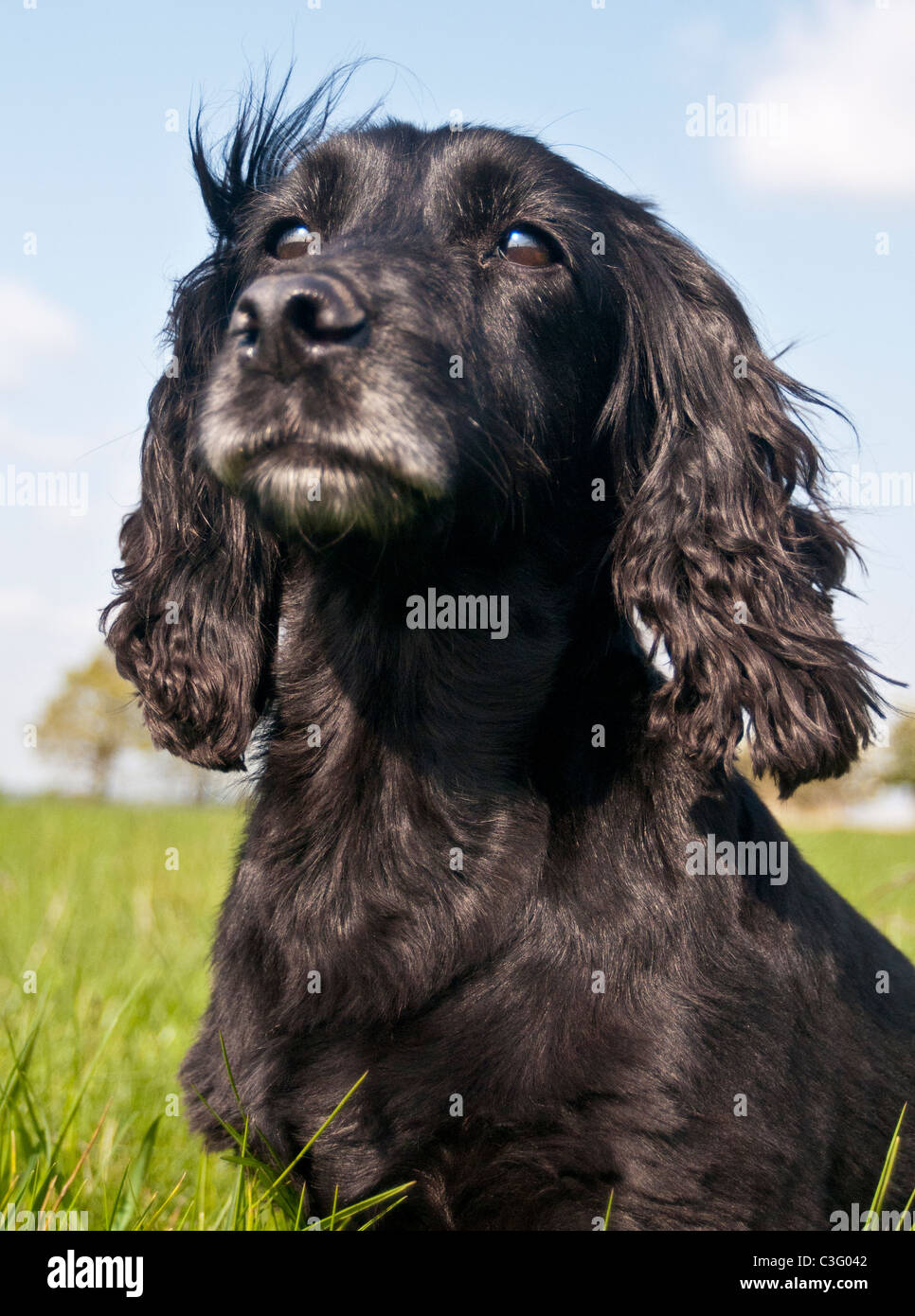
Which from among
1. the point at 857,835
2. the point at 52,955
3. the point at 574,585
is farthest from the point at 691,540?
the point at 857,835

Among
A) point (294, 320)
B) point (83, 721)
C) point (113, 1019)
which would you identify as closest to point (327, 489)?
point (294, 320)

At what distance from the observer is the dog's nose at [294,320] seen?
7.28 ft

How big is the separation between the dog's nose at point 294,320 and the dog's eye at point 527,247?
0.66m

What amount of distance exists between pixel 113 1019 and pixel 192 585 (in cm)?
117

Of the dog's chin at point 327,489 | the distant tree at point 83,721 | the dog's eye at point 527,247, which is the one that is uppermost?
the distant tree at point 83,721

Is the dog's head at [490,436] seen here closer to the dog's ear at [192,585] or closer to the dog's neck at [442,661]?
the dog's ear at [192,585]

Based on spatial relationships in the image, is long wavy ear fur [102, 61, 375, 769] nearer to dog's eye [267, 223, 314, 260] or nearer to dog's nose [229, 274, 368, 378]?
dog's eye [267, 223, 314, 260]

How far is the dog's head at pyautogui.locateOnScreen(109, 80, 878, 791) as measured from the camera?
2402 millimetres

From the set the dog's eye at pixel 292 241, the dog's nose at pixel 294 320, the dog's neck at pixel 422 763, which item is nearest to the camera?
the dog's nose at pixel 294 320

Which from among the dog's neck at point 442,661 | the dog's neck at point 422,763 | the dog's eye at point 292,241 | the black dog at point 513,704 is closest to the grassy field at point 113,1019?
the black dog at point 513,704

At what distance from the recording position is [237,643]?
3.04m

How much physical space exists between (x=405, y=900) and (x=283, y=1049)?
1.37 ft

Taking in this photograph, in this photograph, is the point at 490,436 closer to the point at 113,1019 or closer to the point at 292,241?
the point at 292,241
